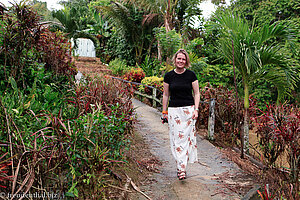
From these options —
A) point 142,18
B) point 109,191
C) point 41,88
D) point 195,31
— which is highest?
point 142,18

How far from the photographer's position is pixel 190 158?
3.78 m

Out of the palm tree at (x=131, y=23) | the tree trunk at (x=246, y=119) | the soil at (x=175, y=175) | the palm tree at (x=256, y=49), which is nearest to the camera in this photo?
the soil at (x=175, y=175)

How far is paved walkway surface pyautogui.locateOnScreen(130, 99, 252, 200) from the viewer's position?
3.30m

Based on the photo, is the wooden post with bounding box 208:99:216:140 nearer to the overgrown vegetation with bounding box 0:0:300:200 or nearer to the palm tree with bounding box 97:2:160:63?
the overgrown vegetation with bounding box 0:0:300:200

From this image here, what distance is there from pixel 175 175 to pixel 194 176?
29 cm

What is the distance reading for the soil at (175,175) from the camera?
3.27 m

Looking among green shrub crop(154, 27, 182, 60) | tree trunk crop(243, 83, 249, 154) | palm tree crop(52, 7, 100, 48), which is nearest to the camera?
tree trunk crop(243, 83, 249, 154)

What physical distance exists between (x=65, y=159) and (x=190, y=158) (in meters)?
2.04

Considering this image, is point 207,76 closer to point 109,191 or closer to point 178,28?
point 178,28

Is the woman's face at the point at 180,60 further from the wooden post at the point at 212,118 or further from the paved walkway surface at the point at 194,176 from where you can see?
the wooden post at the point at 212,118

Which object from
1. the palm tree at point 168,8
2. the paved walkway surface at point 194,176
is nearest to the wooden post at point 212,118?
the paved walkway surface at point 194,176

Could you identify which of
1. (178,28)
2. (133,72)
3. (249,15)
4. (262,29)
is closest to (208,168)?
(262,29)

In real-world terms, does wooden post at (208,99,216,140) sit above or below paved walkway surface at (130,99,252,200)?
above

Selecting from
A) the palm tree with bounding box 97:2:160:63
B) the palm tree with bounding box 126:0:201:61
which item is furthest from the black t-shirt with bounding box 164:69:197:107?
the palm tree with bounding box 97:2:160:63
